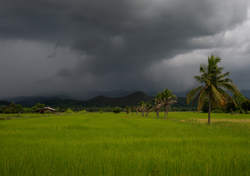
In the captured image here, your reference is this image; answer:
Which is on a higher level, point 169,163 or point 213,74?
point 213,74

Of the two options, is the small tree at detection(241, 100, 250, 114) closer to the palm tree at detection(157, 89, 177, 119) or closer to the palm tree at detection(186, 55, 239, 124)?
the palm tree at detection(157, 89, 177, 119)

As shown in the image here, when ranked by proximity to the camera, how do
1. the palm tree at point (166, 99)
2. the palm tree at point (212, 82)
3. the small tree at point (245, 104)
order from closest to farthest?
1. the palm tree at point (212, 82)
2. the palm tree at point (166, 99)
3. the small tree at point (245, 104)

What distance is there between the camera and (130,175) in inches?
137

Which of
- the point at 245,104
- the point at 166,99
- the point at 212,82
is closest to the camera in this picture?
the point at 212,82

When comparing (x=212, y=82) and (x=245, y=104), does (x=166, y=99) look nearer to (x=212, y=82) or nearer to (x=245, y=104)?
(x=212, y=82)

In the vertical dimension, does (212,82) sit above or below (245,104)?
above

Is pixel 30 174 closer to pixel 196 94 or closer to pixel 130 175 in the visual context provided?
pixel 130 175

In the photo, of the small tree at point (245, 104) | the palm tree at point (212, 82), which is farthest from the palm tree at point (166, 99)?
the small tree at point (245, 104)

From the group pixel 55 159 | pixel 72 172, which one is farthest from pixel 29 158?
pixel 72 172

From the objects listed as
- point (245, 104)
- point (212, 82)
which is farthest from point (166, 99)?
point (245, 104)

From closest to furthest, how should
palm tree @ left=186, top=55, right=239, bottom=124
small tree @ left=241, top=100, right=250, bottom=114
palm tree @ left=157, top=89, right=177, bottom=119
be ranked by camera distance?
palm tree @ left=186, top=55, right=239, bottom=124
palm tree @ left=157, top=89, right=177, bottom=119
small tree @ left=241, top=100, right=250, bottom=114

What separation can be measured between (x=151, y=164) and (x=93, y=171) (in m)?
1.85

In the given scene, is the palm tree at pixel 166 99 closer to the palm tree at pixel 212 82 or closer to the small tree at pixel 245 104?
the palm tree at pixel 212 82

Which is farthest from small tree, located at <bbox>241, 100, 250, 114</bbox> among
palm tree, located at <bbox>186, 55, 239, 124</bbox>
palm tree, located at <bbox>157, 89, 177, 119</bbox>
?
palm tree, located at <bbox>186, 55, 239, 124</bbox>
